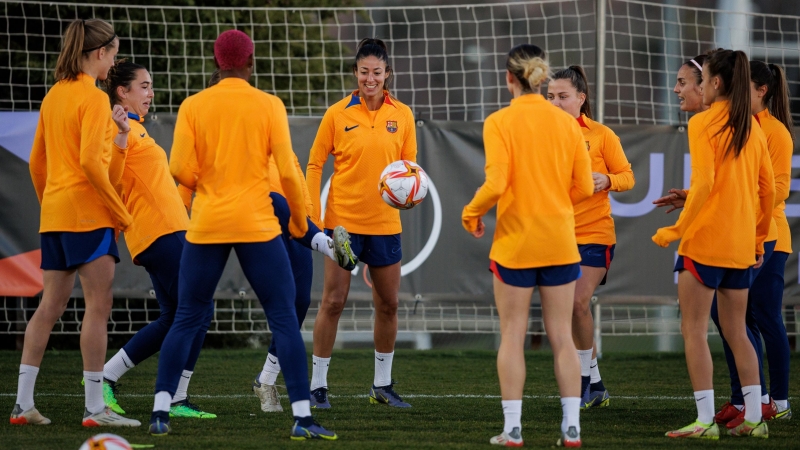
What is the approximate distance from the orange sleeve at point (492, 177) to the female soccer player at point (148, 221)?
1755 millimetres

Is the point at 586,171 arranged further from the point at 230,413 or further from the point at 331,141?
the point at 230,413

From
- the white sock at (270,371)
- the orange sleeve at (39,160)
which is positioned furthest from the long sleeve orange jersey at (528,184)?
the orange sleeve at (39,160)

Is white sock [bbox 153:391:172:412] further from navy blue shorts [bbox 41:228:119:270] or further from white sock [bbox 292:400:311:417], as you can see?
navy blue shorts [bbox 41:228:119:270]

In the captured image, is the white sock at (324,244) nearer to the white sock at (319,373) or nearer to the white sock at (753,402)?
the white sock at (319,373)

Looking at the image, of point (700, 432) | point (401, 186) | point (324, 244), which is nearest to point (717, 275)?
point (700, 432)

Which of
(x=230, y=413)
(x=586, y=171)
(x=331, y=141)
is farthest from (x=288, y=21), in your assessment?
(x=586, y=171)

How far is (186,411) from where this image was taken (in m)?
5.30

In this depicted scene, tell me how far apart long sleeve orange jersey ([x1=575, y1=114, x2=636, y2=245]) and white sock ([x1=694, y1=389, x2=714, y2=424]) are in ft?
4.35

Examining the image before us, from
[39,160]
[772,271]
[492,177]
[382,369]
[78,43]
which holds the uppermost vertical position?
[78,43]

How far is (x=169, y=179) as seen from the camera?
5.36m

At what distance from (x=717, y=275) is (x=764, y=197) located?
0.57 meters

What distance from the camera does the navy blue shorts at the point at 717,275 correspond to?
15.2 ft

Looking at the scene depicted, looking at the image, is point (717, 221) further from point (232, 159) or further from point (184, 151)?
point (184, 151)

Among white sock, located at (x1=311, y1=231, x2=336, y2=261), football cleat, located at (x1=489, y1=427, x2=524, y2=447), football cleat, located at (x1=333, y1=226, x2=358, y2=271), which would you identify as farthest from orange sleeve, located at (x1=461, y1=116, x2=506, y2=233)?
football cleat, located at (x1=489, y1=427, x2=524, y2=447)
